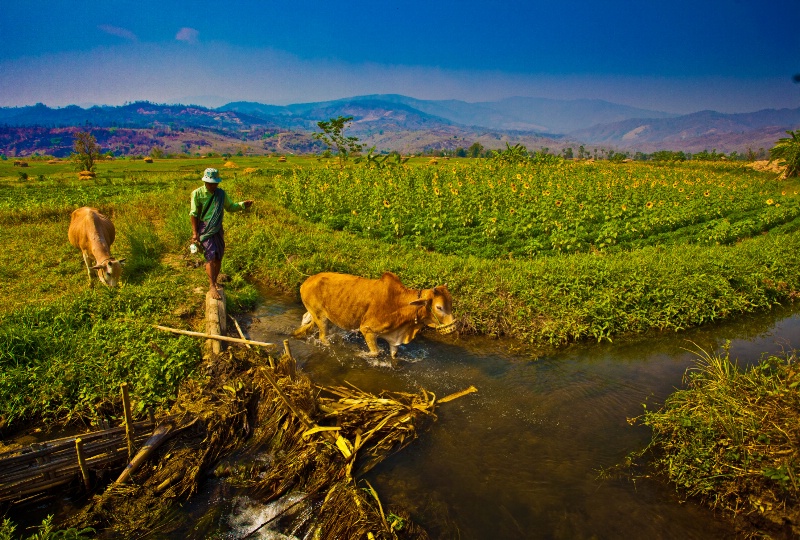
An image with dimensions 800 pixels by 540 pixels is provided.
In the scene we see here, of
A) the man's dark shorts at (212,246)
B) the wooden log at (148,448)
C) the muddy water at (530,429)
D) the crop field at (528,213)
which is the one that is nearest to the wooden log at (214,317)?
the man's dark shorts at (212,246)

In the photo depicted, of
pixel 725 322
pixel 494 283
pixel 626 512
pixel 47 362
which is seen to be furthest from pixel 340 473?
pixel 725 322

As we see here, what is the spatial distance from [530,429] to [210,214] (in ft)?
19.9

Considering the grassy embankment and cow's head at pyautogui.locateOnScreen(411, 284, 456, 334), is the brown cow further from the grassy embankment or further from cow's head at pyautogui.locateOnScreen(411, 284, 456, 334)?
the grassy embankment

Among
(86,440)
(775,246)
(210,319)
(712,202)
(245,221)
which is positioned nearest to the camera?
(86,440)

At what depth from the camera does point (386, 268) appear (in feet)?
33.2

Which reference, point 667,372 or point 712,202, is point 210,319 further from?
point 712,202

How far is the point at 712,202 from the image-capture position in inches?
720

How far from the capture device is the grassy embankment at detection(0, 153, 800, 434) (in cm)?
602

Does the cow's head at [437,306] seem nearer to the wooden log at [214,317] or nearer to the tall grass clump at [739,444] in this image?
the tall grass clump at [739,444]

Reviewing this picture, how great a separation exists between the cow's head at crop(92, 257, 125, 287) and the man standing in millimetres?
2379

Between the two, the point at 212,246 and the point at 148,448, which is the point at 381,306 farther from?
the point at 148,448

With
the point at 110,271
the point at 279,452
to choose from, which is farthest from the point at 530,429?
the point at 110,271

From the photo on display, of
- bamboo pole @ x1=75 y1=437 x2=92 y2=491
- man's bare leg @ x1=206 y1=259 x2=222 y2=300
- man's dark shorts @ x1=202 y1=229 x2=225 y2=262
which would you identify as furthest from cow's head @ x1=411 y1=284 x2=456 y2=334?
bamboo pole @ x1=75 y1=437 x2=92 y2=491

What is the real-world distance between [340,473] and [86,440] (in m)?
2.66
